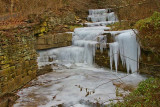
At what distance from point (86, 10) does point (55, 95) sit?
1119 centimetres

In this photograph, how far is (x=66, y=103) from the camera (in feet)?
15.4

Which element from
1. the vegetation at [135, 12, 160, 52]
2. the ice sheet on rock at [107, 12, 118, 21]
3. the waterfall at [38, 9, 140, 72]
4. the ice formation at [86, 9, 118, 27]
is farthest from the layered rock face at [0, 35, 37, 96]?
the ice sheet on rock at [107, 12, 118, 21]

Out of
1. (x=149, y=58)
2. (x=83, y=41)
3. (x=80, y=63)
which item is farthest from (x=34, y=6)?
(x=149, y=58)

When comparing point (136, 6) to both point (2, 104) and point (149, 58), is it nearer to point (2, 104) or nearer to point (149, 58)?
point (149, 58)

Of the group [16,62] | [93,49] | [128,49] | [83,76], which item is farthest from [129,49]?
[16,62]

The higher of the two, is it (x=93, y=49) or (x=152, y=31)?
(x=152, y=31)

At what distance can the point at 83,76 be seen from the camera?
23.5ft

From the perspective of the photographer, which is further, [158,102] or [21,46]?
[21,46]

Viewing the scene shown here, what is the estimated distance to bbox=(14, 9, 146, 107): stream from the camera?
4.86 meters

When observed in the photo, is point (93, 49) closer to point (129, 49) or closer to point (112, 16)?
point (129, 49)

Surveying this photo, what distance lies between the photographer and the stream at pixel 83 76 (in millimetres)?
4863

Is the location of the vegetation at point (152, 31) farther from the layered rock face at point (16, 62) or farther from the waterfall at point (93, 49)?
the layered rock face at point (16, 62)

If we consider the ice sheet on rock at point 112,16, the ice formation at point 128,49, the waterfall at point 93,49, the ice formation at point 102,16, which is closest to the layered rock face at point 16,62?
the waterfall at point 93,49

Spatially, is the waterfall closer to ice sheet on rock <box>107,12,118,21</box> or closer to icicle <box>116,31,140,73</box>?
icicle <box>116,31,140,73</box>
